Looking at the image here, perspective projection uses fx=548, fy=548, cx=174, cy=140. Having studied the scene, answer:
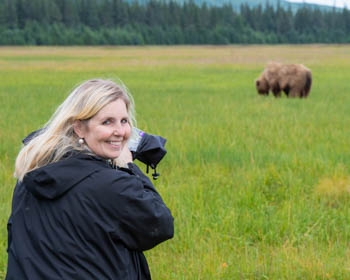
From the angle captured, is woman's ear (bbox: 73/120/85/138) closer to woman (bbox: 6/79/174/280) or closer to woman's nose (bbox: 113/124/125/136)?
woman (bbox: 6/79/174/280)

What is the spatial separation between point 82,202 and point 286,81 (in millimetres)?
14259

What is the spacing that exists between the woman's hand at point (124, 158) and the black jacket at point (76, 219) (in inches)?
9.0

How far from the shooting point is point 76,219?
2.20 metres

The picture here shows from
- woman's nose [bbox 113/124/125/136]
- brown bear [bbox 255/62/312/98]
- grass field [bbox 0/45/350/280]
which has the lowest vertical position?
brown bear [bbox 255/62/312/98]

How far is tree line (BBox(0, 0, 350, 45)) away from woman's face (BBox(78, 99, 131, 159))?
79949mm

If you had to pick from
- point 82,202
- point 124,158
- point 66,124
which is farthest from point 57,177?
point 124,158

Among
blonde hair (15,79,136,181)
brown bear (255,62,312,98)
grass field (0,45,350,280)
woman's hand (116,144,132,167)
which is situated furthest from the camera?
brown bear (255,62,312,98)

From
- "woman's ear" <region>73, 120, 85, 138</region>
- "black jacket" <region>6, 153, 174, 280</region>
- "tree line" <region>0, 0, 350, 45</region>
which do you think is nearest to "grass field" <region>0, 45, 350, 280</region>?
"black jacket" <region>6, 153, 174, 280</region>

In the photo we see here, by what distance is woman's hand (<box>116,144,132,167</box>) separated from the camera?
2.55 meters

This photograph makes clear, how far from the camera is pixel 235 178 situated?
19.6 ft

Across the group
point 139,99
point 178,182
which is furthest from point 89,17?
point 178,182

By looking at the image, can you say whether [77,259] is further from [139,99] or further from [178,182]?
[139,99]

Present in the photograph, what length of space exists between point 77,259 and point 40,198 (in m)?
0.29

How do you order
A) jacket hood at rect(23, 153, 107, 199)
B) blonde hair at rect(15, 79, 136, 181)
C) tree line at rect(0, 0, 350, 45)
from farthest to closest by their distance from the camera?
tree line at rect(0, 0, 350, 45)
blonde hair at rect(15, 79, 136, 181)
jacket hood at rect(23, 153, 107, 199)
